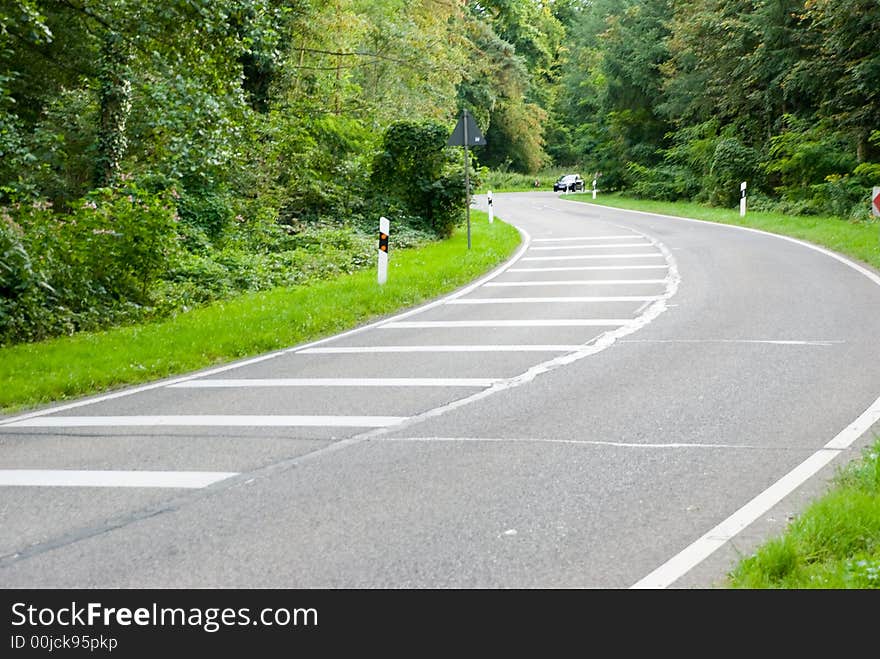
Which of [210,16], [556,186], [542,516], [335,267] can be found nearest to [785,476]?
[542,516]

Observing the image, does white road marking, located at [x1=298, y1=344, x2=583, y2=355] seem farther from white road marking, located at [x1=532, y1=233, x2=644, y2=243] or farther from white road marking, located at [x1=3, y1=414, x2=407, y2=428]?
white road marking, located at [x1=532, y1=233, x2=644, y2=243]

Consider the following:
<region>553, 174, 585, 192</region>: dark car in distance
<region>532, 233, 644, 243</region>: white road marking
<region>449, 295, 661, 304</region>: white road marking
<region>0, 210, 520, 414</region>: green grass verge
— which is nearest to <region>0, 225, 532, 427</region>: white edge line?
<region>0, 210, 520, 414</region>: green grass verge

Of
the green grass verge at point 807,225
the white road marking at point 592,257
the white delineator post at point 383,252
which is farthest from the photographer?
the white road marking at point 592,257

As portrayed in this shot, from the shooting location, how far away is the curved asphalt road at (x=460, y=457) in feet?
16.5

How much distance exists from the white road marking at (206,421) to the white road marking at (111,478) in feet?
4.40

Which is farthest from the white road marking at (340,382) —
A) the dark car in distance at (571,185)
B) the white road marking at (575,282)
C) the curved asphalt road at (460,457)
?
the dark car in distance at (571,185)

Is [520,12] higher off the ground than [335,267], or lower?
higher

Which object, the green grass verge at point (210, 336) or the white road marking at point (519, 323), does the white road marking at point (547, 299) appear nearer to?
the green grass verge at point (210, 336)

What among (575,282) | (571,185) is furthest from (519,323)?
(571,185)

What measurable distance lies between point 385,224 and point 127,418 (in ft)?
27.6

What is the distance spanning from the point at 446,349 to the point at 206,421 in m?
3.69

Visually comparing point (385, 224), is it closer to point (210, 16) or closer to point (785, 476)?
point (210, 16)

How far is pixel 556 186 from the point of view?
6600cm

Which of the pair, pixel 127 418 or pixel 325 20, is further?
pixel 325 20
